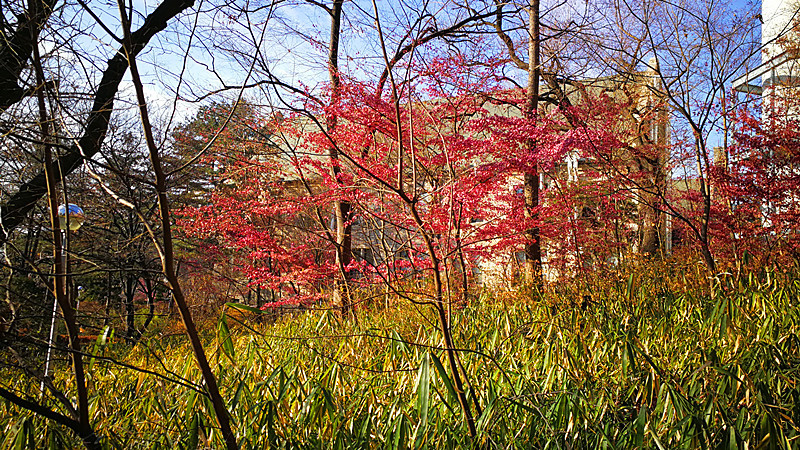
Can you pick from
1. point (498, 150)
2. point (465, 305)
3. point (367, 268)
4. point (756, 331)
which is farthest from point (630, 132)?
point (756, 331)

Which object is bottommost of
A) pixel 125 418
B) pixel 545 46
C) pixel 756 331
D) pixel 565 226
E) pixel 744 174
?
pixel 125 418

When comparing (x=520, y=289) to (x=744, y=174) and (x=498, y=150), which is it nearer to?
(x=498, y=150)

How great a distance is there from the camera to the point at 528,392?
2.57 metres

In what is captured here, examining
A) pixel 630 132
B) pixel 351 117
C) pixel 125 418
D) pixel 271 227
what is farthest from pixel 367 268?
pixel 630 132

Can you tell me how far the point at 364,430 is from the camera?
222 cm

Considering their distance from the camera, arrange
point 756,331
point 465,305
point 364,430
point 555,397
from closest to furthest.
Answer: point 364,430 → point 555,397 → point 756,331 → point 465,305

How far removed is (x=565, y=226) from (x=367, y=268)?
2807 millimetres

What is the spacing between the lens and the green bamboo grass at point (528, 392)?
6.81ft

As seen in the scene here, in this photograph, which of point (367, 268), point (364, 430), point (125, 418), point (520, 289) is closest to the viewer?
point (364, 430)

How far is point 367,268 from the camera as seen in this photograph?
24.7 ft

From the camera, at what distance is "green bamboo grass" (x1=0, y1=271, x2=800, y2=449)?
81.7 inches

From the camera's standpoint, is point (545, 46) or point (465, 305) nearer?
point (465, 305)

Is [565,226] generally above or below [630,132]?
below

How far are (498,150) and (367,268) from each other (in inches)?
101
